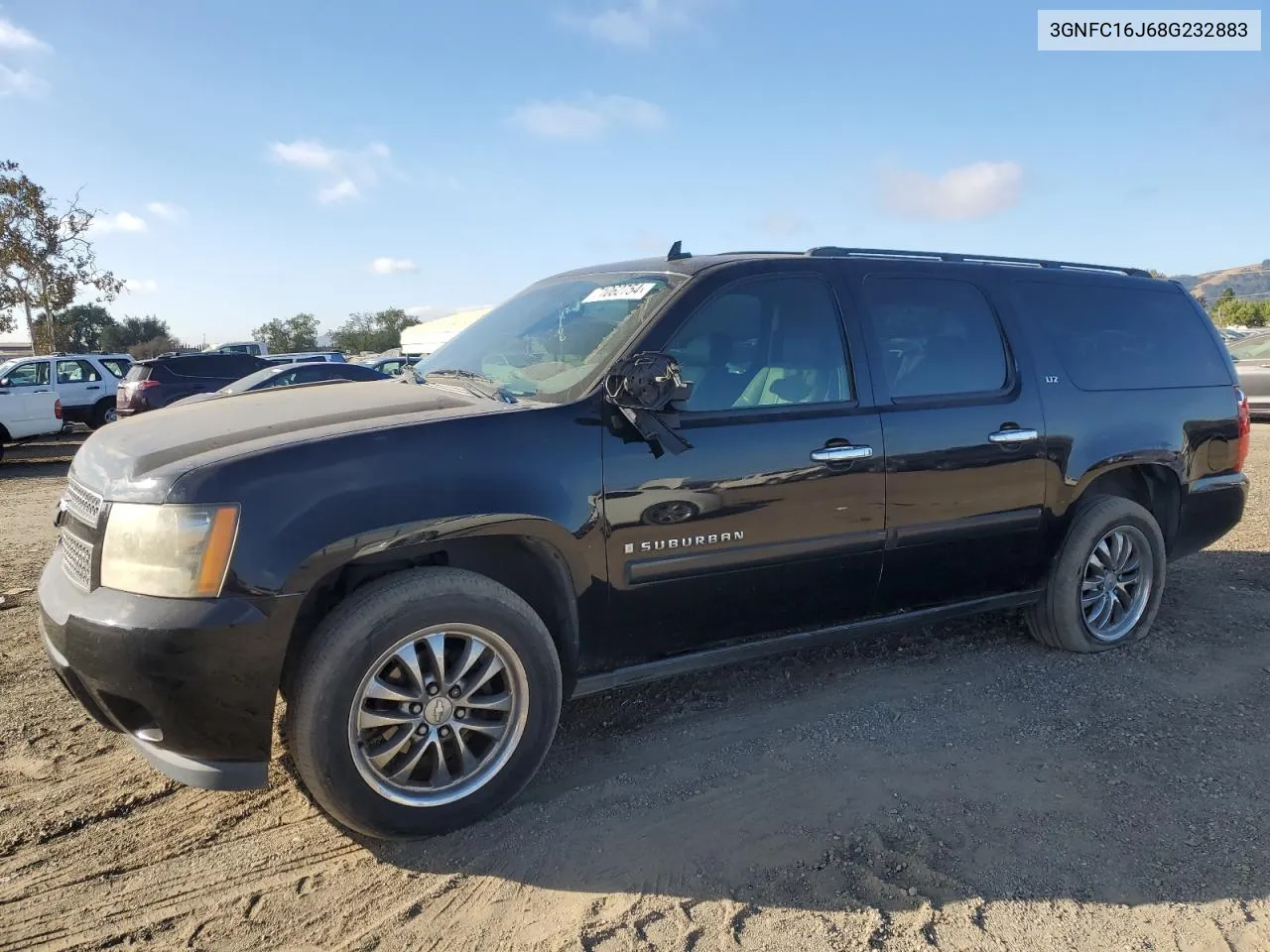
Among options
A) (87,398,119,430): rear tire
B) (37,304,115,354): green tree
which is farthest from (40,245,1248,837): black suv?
(37,304,115,354): green tree

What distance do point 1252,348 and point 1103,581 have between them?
1302 cm

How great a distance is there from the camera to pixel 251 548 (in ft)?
8.41

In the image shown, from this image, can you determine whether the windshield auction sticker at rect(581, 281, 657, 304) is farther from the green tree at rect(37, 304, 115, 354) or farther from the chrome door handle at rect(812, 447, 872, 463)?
the green tree at rect(37, 304, 115, 354)

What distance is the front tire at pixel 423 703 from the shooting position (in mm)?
2697

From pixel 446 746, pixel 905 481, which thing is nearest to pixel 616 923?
pixel 446 746

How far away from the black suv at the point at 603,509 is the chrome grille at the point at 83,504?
1cm

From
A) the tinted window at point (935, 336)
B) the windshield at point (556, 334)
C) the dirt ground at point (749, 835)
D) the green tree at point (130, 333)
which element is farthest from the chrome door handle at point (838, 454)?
the green tree at point (130, 333)

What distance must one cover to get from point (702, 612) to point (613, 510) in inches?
23.0

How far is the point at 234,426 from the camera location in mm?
3023

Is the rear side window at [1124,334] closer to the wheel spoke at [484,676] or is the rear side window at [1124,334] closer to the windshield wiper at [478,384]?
the windshield wiper at [478,384]

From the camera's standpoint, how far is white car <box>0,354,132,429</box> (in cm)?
1571

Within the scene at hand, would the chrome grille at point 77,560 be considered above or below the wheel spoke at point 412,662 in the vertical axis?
above

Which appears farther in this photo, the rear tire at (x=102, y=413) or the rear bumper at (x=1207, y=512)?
the rear tire at (x=102, y=413)

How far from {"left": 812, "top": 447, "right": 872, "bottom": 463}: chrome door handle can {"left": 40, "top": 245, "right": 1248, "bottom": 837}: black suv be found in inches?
0.6
